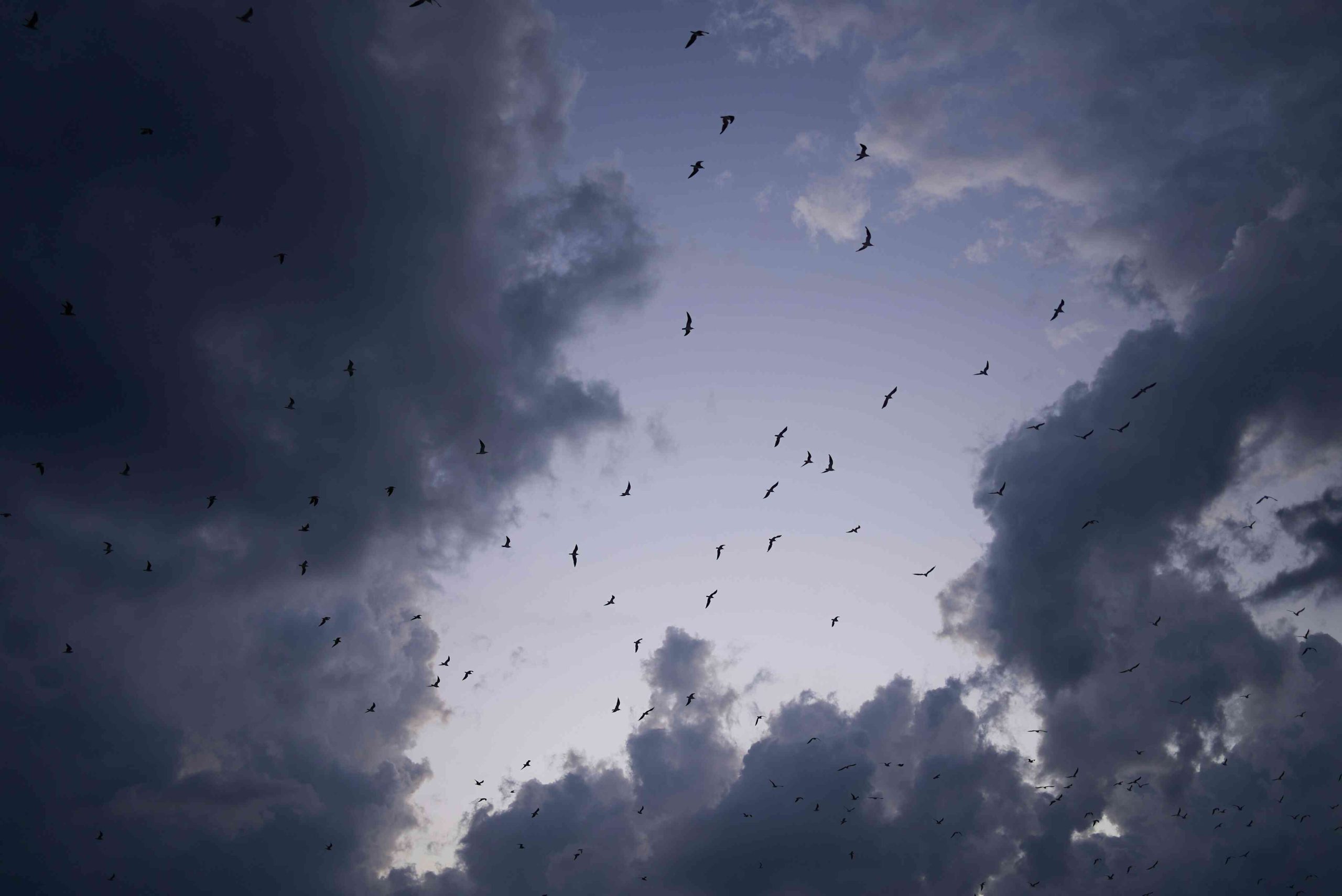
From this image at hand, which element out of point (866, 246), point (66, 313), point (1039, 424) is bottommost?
point (1039, 424)

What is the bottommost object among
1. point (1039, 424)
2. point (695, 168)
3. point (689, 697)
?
point (689, 697)

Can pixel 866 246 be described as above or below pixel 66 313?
below

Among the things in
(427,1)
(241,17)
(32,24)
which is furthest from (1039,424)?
(32,24)

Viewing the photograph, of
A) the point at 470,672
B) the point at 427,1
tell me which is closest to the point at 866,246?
the point at 427,1

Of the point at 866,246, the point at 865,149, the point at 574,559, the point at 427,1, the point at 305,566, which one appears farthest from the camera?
the point at 305,566

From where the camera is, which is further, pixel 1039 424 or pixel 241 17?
pixel 1039 424

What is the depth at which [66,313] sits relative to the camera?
71.9 metres

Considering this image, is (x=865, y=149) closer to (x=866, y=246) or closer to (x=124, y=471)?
(x=866, y=246)

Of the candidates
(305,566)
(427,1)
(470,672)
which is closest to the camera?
A: (427,1)

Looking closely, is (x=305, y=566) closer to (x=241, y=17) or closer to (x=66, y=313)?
(x=66, y=313)

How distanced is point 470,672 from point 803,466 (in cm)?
5446

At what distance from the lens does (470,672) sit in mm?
90500

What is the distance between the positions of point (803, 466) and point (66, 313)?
82596mm

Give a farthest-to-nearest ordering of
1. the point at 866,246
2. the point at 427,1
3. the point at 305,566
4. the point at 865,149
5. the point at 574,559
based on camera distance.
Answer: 1. the point at 305,566
2. the point at 574,559
3. the point at 866,246
4. the point at 865,149
5. the point at 427,1
